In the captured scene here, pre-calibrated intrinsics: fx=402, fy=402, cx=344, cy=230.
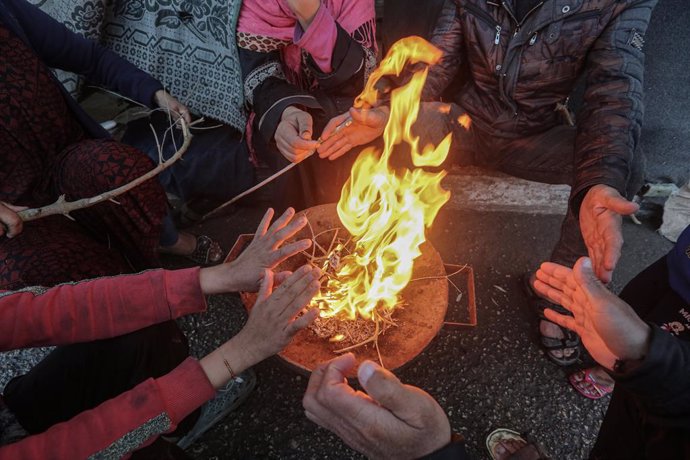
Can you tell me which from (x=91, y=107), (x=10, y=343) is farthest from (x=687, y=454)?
(x=91, y=107)

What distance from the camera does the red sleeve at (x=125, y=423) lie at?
1.29 metres

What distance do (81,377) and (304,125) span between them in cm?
190

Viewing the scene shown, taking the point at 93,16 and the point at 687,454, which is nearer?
the point at 687,454

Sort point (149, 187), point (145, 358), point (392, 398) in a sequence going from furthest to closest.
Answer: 1. point (149, 187)
2. point (145, 358)
3. point (392, 398)

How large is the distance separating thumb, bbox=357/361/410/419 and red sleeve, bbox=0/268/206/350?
90cm

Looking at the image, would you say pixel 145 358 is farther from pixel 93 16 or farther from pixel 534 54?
pixel 534 54

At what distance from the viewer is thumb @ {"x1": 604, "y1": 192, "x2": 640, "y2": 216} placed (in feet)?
6.09

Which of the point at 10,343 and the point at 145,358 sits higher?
the point at 10,343

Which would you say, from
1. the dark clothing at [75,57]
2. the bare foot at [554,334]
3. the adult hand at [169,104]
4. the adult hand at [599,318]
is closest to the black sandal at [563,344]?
the bare foot at [554,334]

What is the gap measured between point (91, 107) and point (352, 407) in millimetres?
3946

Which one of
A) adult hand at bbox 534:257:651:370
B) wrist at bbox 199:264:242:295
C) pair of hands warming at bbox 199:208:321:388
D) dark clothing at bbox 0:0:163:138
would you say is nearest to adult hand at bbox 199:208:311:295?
wrist at bbox 199:264:242:295

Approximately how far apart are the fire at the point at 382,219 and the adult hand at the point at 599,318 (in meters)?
0.76

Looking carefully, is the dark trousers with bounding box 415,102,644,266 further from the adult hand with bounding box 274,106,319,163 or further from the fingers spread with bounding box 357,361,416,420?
the fingers spread with bounding box 357,361,416,420

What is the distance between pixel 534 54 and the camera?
8.72 feet
